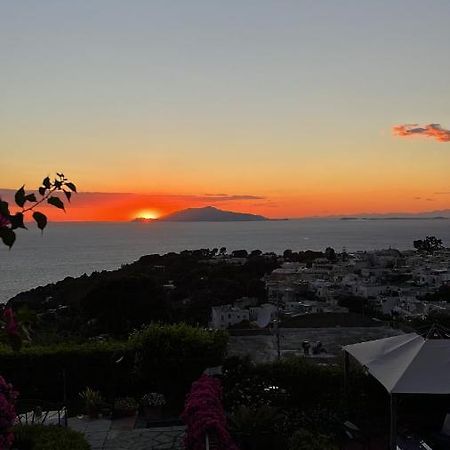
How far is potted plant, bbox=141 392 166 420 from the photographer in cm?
741

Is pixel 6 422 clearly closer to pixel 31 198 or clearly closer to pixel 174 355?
pixel 31 198

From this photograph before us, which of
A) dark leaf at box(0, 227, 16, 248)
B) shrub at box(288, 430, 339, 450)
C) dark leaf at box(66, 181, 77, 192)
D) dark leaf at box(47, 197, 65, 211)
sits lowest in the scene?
shrub at box(288, 430, 339, 450)

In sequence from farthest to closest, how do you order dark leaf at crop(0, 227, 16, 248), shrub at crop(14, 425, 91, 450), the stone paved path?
1. the stone paved path
2. shrub at crop(14, 425, 91, 450)
3. dark leaf at crop(0, 227, 16, 248)

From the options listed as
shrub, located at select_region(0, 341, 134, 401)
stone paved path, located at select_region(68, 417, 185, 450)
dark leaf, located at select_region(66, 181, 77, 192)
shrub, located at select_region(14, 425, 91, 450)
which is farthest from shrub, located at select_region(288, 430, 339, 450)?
dark leaf, located at select_region(66, 181, 77, 192)

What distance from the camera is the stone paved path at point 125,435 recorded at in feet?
19.8

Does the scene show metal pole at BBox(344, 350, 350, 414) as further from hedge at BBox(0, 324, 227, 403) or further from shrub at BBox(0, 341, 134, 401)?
shrub at BBox(0, 341, 134, 401)

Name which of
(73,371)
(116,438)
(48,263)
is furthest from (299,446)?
(48,263)

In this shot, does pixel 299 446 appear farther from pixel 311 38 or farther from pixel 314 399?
pixel 311 38

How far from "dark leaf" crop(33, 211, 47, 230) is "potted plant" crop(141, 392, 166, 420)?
6.20 metres

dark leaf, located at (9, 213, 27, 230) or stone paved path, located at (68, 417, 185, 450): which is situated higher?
dark leaf, located at (9, 213, 27, 230)

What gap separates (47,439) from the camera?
17.6 ft

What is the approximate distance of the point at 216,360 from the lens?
771 cm

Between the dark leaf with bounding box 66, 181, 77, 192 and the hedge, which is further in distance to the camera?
the hedge

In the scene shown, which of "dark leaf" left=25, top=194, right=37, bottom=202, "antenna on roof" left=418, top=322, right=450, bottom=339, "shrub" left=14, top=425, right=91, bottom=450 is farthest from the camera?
"antenna on roof" left=418, top=322, right=450, bottom=339
